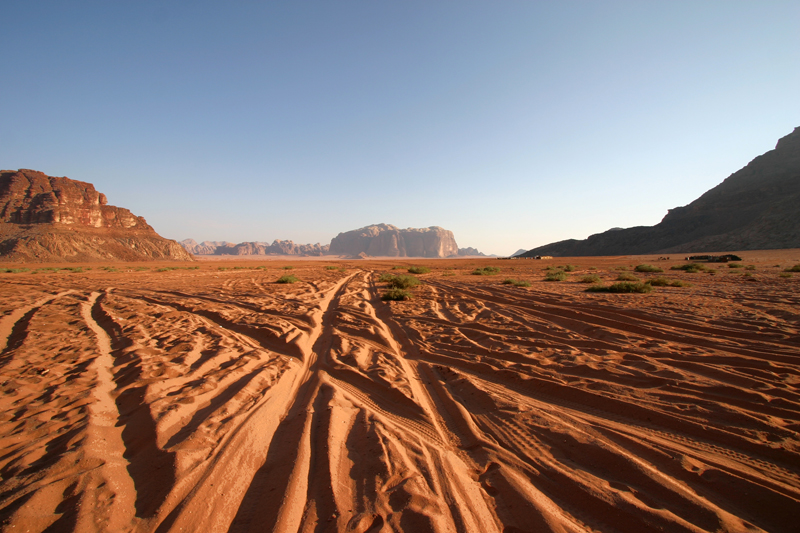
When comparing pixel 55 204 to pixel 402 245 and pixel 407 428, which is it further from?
pixel 402 245

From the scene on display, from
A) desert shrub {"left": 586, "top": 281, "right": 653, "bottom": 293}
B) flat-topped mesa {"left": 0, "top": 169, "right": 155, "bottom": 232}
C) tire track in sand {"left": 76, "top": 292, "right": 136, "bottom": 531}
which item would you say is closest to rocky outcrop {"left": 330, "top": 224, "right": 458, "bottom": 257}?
flat-topped mesa {"left": 0, "top": 169, "right": 155, "bottom": 232}

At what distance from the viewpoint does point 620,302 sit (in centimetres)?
795

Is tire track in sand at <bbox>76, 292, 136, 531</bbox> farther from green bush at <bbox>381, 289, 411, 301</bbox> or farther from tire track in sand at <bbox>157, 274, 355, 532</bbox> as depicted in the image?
green bush at <bbox>381, 289, 411, 301</bbox>

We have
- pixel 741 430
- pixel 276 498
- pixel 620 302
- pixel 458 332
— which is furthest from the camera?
pixel 620 302

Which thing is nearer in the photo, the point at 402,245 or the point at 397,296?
the point at 397,296

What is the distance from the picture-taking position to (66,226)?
6575cm

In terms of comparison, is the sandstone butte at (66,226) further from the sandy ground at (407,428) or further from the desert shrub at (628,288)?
Result: the desert shrub at (628,288)

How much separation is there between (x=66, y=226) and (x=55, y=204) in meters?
12.3

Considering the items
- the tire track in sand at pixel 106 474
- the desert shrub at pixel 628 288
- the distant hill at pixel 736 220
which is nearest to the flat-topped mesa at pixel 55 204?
the tire track in sand at pixel 106 474

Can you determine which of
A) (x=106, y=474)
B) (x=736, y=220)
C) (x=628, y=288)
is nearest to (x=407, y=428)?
(x=106, y=474)

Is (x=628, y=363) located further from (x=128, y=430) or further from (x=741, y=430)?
(x=128, y=430)

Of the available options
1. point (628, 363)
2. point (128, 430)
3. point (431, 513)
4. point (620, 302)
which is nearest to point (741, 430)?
point (628, 363)

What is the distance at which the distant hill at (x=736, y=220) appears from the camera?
50.0 metres

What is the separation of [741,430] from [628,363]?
1.55 metres
